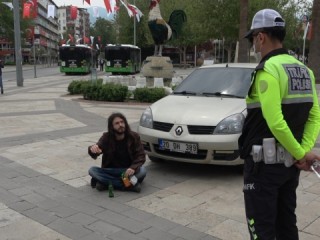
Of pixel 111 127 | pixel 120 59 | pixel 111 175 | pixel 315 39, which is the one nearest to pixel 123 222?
pixel 111 175

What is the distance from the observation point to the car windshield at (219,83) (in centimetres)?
637

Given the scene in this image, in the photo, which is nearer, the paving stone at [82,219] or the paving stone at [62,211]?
the paving stone at [82,219]

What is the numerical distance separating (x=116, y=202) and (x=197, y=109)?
1728 mm

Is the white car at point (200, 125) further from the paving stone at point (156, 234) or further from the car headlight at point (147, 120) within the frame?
the paving stone at point (156, 234)

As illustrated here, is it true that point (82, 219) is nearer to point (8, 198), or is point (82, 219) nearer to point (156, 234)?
point (156, 234)

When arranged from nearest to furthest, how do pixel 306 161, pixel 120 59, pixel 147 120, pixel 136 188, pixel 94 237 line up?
1. pixel 306 161
2. pixel 94 237
3. pixel 136 188
4. pixel 147 120
5. pixel 120 59

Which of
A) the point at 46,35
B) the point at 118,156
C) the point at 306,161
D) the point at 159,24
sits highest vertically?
the point at 46,35

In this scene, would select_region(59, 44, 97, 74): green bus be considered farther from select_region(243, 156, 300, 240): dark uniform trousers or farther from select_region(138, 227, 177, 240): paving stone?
select_region(243, 156, 300, 240): dark uniform trousers

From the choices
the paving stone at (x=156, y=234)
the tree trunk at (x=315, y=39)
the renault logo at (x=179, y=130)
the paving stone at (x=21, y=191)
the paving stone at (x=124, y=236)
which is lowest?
the paving stone at (x=21, y=191)

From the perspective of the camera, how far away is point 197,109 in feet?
18.9

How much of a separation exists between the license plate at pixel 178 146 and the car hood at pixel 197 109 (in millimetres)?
272

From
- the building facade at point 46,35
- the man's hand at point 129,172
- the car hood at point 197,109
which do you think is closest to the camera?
the man's hand at point 129,172

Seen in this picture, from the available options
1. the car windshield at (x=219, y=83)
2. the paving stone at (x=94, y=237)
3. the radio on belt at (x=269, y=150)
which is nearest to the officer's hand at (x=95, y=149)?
the paving stone at (x=94, y=237)

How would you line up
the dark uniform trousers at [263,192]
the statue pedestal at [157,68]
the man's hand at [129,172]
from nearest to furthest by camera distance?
1. the dark uniform trousers at [263,192]
2. the man's hand at [129,172]
3. the statue pedestal at [157,68]
